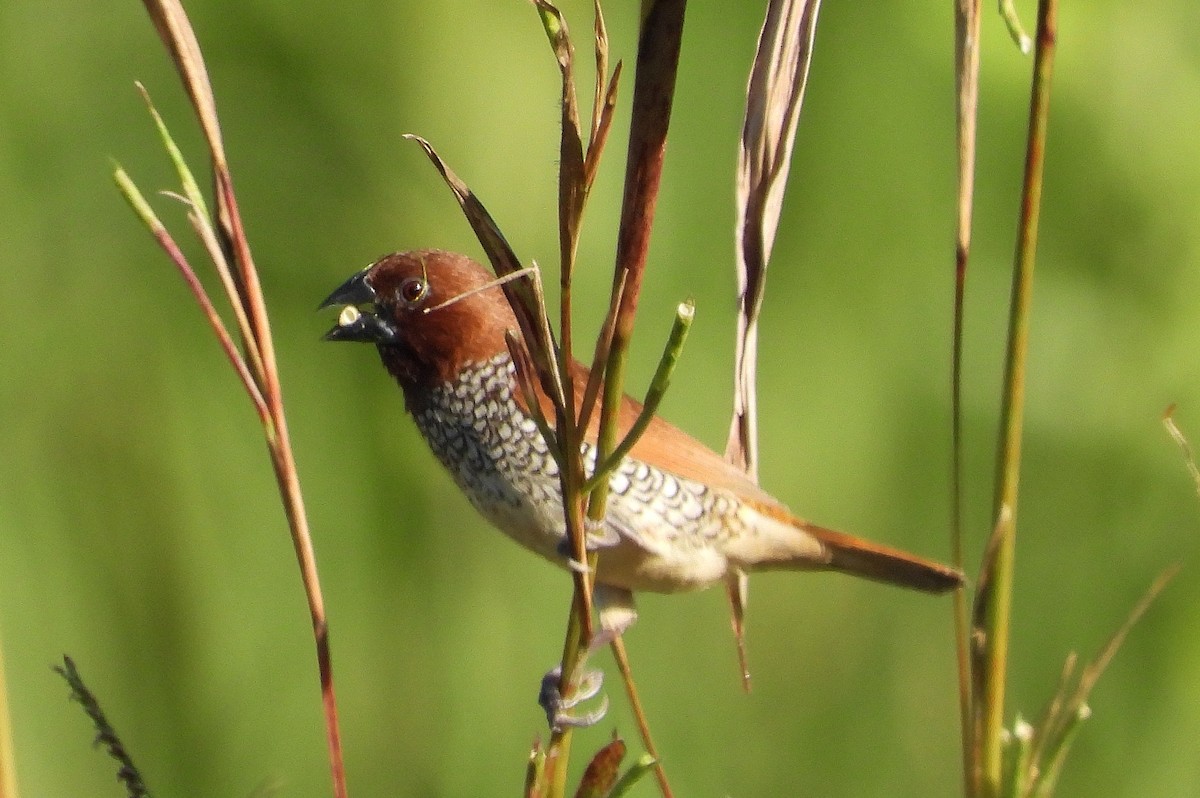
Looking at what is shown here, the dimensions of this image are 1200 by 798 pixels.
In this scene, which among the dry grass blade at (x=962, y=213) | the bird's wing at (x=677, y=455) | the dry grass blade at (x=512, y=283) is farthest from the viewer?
the bird's wing at (x=677, y=455)

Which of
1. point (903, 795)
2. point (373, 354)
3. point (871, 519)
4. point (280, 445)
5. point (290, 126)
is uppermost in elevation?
point (290, 126)

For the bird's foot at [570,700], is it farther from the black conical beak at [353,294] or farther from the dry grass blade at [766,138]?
the black conical beak at [353,294]

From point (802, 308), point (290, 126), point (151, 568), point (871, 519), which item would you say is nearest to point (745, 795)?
point (871, 519)

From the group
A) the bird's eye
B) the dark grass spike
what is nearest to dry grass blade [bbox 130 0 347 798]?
the dark grass spike

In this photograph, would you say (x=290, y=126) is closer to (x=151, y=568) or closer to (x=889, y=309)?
(x=151, y=568)

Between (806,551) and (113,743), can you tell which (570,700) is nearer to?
(113,743)

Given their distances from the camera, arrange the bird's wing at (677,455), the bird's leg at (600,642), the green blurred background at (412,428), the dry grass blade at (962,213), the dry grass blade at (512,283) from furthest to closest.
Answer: the green blurred background at (412,428), the bird's wing at (677,455), the bird's leg at (600,642), the dry grass blade at (962,213), the dry grass blade at (512,283)

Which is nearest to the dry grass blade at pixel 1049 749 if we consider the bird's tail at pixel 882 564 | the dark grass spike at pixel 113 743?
the dark grass spike at pixel 113 743

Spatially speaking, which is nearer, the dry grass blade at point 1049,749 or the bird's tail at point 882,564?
the dry grass blade at point 1049,749

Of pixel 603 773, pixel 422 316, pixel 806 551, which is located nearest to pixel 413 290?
pixel 422 316
